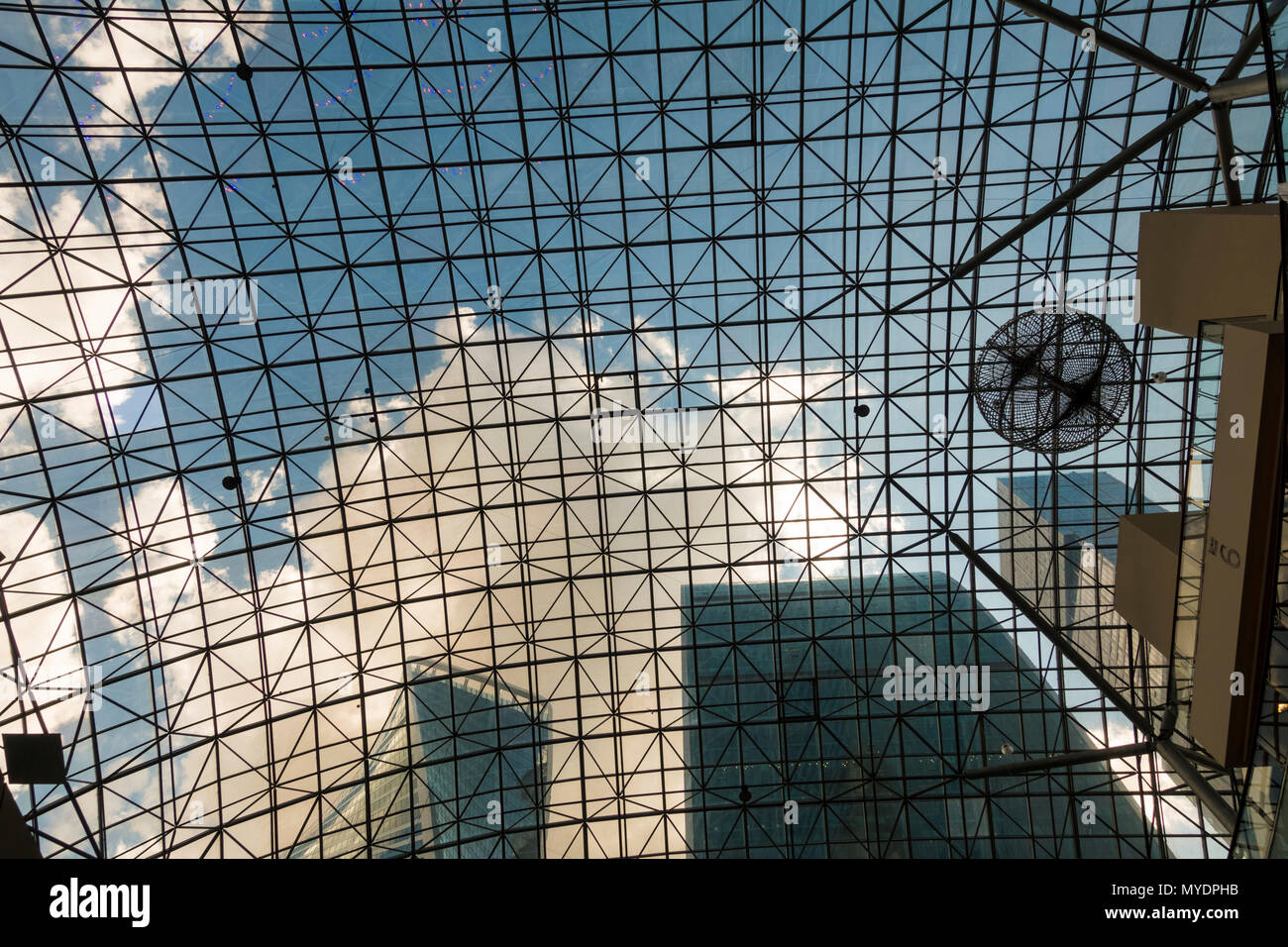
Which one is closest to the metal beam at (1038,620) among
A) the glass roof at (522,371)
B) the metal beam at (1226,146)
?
the glass roof at (522,371)

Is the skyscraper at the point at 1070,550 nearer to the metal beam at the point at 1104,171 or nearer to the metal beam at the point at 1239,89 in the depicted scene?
the metal beam at the point at 1104,171

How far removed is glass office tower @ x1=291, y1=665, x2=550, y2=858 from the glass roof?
0.24 metres

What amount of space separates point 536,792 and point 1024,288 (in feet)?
84.3

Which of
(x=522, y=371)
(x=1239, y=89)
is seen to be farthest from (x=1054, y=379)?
(x=522, y=371)

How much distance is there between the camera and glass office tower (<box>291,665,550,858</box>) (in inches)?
1105

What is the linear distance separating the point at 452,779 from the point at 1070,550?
25.1m

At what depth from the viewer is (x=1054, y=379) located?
718 inches

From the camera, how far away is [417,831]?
92.8ft

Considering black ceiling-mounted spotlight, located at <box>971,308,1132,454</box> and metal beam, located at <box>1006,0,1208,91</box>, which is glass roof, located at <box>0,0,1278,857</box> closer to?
black ceiling-mounted spotlight, located at <box>971,308,1132,454</box>

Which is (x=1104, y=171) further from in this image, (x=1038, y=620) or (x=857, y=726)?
(x=857, y=726)

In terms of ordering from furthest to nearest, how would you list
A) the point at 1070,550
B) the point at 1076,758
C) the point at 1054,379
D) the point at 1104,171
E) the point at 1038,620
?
1. the point at 1070,550
2. the point at 1038,620
3. the point at 1076,758
4. the point at 1054,379
5. the point at 1104,171

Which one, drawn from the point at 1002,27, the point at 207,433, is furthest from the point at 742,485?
the point at 207,433

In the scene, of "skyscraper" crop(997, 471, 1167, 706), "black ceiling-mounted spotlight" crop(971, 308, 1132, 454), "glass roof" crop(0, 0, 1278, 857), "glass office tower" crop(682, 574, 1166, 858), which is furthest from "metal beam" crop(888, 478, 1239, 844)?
"black ceiling-mounted spotlight" crop(971, 308, 1132, 454)

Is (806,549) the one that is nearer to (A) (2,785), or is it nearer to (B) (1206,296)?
(B) (1206,296)
